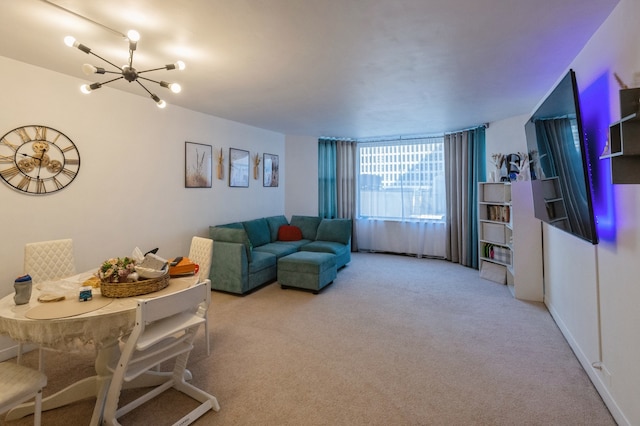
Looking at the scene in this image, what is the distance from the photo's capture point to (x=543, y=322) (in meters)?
3.21

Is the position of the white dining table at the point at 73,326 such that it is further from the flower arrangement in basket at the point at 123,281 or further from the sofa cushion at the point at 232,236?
the sofa cushion at the point at 232,236

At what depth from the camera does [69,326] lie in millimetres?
1537

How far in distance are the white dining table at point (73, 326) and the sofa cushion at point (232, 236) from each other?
2.03 m

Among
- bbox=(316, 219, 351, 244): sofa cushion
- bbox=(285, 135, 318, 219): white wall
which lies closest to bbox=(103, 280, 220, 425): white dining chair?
bbox=(316, 219, 351, 244): sofa cushion

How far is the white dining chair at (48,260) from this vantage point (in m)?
2.41

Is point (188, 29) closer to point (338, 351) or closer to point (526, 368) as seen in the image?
point (338, 351)

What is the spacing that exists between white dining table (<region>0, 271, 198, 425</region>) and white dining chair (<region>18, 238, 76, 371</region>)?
0.61 m

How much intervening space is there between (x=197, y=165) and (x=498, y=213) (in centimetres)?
462

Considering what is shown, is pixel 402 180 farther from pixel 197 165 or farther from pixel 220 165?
pixel 197 165

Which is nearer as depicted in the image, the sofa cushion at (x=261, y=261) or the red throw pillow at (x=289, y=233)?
the sofa cushion at (x=261, y=261)

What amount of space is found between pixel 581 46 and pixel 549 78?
0.73 meters

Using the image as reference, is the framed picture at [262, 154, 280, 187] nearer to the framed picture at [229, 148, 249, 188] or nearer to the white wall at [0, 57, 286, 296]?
the framed picture at [229, 148, 249, 188]

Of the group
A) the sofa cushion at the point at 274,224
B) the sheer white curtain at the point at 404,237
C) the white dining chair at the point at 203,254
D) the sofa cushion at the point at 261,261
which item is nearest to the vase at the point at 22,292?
the white dining chair at the point at 203,254

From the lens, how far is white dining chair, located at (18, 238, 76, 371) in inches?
95.0
